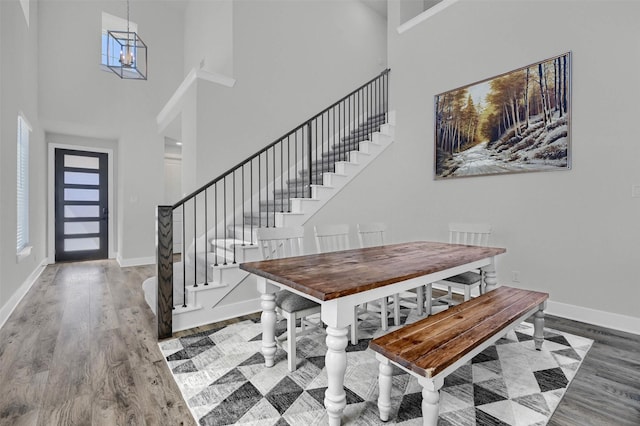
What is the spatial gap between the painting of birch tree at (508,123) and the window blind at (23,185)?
208 inches

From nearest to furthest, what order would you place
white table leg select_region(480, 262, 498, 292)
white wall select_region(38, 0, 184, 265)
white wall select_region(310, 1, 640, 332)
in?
white table leg select_region(480, 262, 498, 292)
white wall select_region(310, 1, 640, 332)
white wall select_region(38, 0, 184, 265)

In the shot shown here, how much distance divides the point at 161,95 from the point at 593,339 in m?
7.13

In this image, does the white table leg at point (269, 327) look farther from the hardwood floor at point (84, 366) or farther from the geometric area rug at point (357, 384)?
the hardwood floor at point (84, 366)

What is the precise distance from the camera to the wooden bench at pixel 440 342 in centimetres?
120

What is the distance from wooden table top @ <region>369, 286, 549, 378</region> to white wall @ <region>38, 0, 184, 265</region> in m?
5.72

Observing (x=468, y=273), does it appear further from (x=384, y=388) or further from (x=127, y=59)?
(x=127, y=59)

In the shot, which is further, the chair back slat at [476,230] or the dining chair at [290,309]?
the chair back slat at [476,230]

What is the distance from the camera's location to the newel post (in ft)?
8.02

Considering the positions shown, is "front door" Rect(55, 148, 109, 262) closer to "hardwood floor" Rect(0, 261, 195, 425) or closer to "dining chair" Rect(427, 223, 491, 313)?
"hardwood floor" Rect(0, 261, 195, 425)

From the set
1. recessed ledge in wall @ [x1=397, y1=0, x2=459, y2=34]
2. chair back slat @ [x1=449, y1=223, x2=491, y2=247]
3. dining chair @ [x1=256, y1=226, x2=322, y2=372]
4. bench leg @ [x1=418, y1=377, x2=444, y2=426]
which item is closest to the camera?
bench leg @ [x1=418, y1=377, x2=444, y2=426]

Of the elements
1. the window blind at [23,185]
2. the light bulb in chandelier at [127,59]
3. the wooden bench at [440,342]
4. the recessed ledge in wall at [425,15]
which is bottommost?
the wooden bench at [440,342]

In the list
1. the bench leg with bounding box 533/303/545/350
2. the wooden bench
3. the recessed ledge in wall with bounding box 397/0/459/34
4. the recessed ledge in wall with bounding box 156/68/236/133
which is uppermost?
the recessed ledge in wall with bounding box 397/0/459/34

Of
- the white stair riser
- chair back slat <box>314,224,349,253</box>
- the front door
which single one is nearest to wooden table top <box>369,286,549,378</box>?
chair back slat <box>314,224,349,253</box>

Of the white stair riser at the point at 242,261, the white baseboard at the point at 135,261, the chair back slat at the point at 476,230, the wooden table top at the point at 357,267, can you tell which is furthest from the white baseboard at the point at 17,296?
the chair back slat at the point at 476,230
